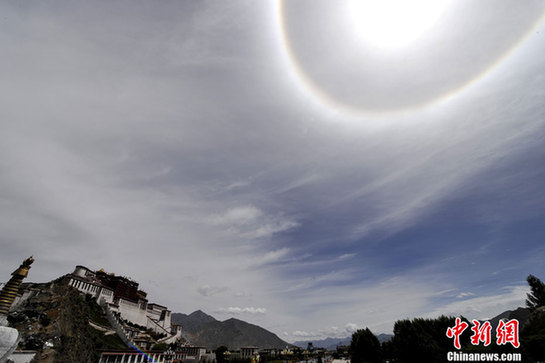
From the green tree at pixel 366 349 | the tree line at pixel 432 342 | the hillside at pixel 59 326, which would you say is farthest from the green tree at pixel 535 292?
the hillside at pixel 59 326

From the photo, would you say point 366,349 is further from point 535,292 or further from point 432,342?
point 535,292

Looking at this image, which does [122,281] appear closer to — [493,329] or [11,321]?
[11,321]

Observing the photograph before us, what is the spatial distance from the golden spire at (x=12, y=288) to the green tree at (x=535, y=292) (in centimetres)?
13505

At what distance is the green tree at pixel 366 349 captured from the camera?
183 ft

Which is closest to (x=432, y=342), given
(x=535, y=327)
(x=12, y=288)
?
(x=535, y=327)

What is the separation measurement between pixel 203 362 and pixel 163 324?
29.8 meters

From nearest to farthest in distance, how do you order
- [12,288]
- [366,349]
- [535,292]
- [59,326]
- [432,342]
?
1. [12,288]
2. [432,342]
3. [59,326]
4. [366,349]
5. [535,292]

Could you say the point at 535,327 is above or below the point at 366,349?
above

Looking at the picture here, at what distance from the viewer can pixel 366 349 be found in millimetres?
56938

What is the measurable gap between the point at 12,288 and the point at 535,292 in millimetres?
140981

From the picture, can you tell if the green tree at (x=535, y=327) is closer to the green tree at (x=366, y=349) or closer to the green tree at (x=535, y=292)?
the green tree at (x=535, y=292)

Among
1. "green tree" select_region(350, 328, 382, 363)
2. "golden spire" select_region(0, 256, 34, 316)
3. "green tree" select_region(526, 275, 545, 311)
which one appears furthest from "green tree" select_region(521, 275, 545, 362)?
"golden spire" select_region(0, 256, 34, 316)

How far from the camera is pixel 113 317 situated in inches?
3041

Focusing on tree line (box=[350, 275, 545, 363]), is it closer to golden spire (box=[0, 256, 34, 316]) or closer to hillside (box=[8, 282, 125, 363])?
golden spire (box=[0, 256, 34, 316])
